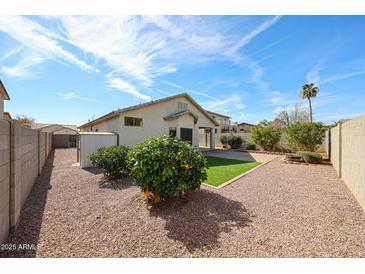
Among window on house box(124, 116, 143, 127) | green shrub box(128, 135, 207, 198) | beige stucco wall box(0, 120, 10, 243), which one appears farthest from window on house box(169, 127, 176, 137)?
beige stucco wall box(0, 120, 10, 243)

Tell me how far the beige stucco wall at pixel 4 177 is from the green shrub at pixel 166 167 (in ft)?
7.88

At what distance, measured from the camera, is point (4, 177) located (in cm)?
320

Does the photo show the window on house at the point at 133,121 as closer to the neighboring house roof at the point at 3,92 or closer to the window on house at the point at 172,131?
the window on house at the point at 172,131

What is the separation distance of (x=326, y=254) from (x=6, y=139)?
5.89 meters

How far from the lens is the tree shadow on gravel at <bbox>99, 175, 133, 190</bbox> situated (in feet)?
21.3

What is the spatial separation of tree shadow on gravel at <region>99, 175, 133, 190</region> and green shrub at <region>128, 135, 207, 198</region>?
2.17 metres

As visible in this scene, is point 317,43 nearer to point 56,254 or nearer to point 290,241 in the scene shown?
point 290,241

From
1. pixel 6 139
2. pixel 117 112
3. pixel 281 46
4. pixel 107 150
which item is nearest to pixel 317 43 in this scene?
pixel 281 46


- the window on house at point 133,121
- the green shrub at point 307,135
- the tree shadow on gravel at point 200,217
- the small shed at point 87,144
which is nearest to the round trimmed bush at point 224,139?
the green shrub at point 307,135

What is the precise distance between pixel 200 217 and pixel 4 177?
12.8 ft

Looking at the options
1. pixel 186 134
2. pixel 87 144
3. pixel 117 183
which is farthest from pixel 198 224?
pixel 186 134

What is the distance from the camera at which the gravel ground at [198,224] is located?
3.04 m

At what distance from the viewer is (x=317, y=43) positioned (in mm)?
7141

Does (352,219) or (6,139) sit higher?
(6,139)
